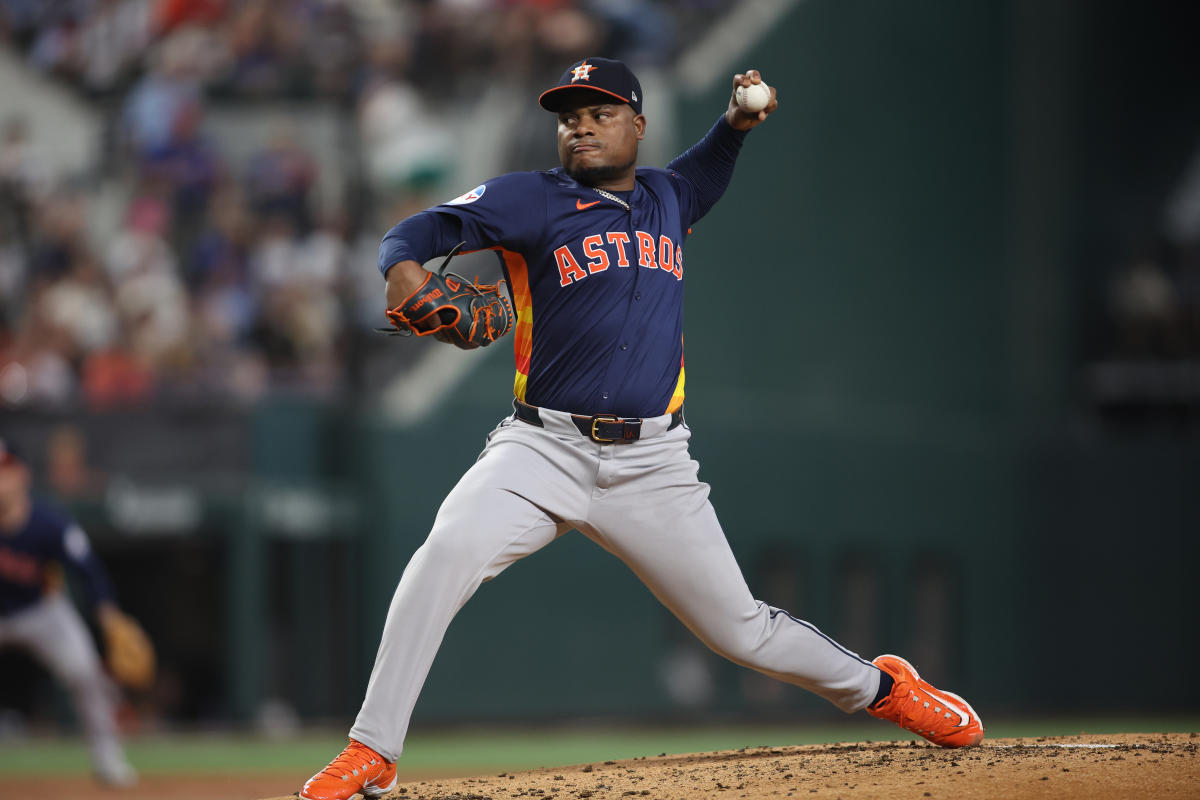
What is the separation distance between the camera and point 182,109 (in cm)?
1230

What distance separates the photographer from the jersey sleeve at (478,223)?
4.02 meters

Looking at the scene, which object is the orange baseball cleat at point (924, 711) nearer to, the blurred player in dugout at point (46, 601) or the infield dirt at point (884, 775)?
the infield dirt at point (884, 775)

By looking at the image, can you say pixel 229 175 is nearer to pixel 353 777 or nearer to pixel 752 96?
pixel 752 96

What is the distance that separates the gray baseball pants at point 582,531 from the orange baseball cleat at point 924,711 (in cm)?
25

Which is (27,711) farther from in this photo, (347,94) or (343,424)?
(347,94)

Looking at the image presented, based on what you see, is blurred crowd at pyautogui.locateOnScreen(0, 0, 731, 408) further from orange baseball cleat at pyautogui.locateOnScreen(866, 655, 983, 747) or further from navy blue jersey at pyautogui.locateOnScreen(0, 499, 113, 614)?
orange baseball cleat at pyautogui.locateOnScreen(866, 655, 983, 747)

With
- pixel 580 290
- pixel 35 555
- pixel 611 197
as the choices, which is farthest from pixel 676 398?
pixel 35 555

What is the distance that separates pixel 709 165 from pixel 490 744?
6.46 m

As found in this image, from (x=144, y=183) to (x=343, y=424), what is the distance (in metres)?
2.60

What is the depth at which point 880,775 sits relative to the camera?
4.25m

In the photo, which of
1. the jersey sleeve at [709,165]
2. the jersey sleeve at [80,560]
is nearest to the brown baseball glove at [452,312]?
the jersey sleeve at [709,165]

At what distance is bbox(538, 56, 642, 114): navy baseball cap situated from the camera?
168 inches

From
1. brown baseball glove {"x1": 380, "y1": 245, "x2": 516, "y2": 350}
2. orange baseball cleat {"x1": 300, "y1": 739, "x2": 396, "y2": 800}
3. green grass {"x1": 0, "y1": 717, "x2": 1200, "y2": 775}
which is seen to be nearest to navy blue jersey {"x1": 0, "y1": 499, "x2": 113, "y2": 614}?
green grass {"x1": 0, "y1": 717, "x2": 1200, "y2": 775}

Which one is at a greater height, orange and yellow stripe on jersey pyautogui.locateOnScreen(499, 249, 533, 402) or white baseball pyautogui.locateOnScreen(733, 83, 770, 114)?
white baseball pyautogui.locateOnScreen(733, 83, 770, 114)
